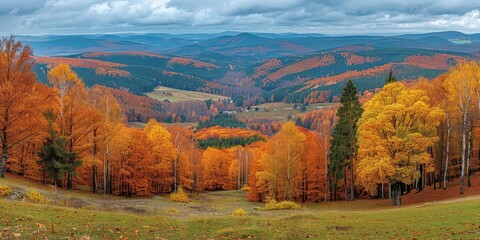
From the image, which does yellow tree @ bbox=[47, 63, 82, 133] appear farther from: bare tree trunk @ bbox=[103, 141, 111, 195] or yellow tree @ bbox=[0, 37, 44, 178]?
bare tree trunk @ bbox=[103, 141, 111, 195]

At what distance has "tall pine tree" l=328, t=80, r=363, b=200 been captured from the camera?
51.8 meters

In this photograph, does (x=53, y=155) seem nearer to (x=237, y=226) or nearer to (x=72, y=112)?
(x=72, y=112)

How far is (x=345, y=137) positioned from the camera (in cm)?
5206

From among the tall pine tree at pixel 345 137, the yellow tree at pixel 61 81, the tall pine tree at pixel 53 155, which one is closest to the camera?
the tall pine tree at pixel 53 155

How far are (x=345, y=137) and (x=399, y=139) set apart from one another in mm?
13426

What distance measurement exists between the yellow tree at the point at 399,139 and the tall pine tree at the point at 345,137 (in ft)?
31.6

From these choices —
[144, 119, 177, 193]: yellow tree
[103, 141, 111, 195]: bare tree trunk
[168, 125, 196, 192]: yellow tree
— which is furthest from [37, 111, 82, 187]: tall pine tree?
[168, 125, 196, 192]: yellow tree

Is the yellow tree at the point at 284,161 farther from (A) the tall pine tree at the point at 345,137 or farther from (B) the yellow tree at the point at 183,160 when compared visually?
(B) the yellow tree at the point at 183,160

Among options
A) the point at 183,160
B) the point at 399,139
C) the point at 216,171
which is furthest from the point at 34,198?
the point at 216,171

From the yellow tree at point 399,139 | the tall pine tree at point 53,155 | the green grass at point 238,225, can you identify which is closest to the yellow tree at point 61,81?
the tall pine tree at point 53,155

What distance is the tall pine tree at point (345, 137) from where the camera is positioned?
51.8 metres

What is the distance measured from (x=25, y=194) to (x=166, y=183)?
3094 cm

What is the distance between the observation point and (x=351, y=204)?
1911 inches

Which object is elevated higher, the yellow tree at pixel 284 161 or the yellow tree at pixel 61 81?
the yellow tree at pixel 61 81
